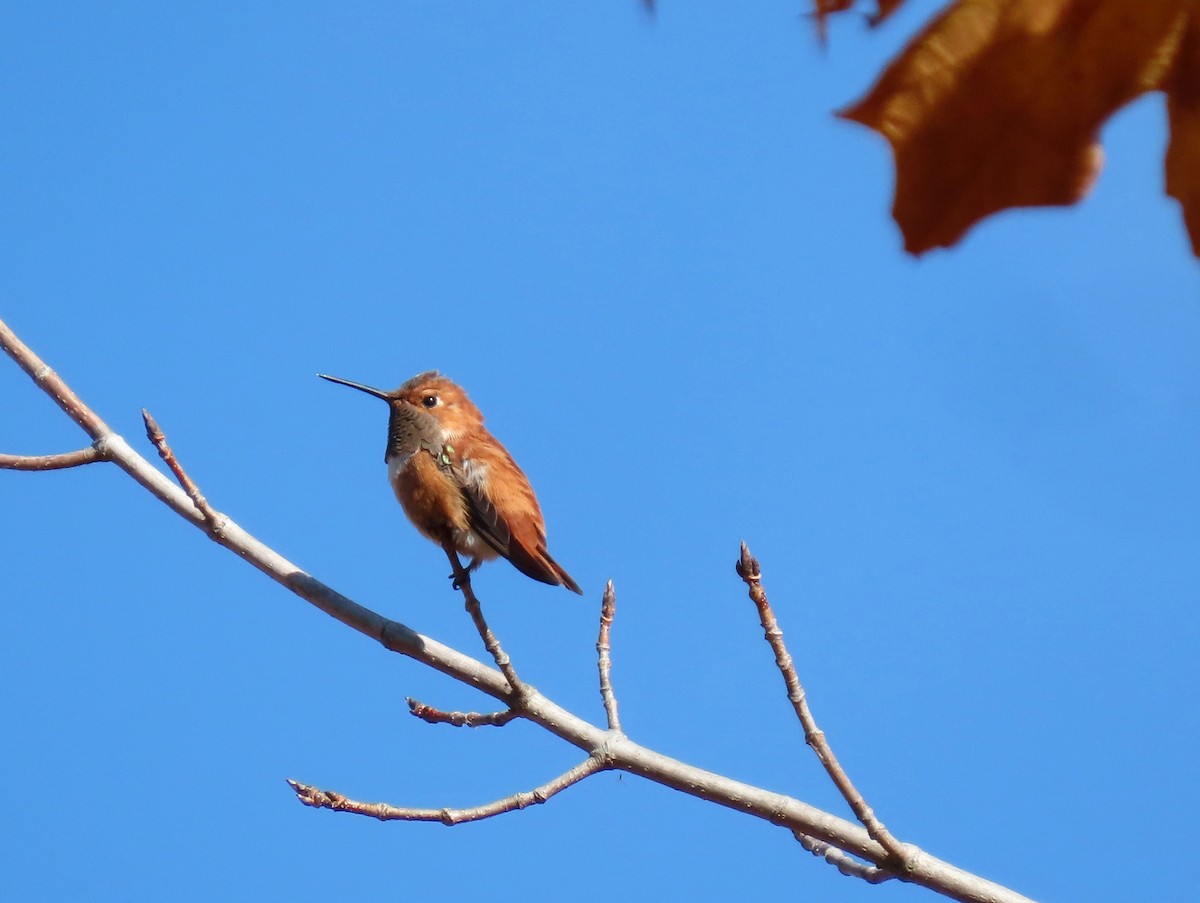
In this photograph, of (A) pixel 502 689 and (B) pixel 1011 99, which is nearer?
(B) pixel 1011 99

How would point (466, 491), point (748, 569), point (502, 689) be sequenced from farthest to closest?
point (466, 491), point (502, 689), point (748, 569)

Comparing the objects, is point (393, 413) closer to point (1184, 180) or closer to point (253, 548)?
point (253, 548)

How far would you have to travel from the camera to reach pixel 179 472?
323 cm

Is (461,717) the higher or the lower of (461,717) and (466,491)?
the lower

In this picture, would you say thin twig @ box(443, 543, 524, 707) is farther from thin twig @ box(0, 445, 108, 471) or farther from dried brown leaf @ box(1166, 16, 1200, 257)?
dried brown leaf @ box(1166, 16, 1200, 257)

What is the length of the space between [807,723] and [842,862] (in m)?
0.49

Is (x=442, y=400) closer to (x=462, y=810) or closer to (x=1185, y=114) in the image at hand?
(x=462, y=810)

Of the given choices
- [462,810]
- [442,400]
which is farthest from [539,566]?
[462,810]

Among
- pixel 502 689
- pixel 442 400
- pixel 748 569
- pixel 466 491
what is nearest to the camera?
pixel 748 569

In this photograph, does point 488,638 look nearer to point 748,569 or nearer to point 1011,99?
point 748,569

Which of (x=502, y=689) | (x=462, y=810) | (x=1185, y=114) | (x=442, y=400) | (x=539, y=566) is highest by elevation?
(x=442, y=400)

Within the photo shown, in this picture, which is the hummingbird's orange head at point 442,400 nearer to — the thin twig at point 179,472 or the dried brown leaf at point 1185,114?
the thin twig at point 179,472

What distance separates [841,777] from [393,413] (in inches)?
99.0

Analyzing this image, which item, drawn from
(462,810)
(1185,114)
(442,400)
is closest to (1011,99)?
(1185,114)
